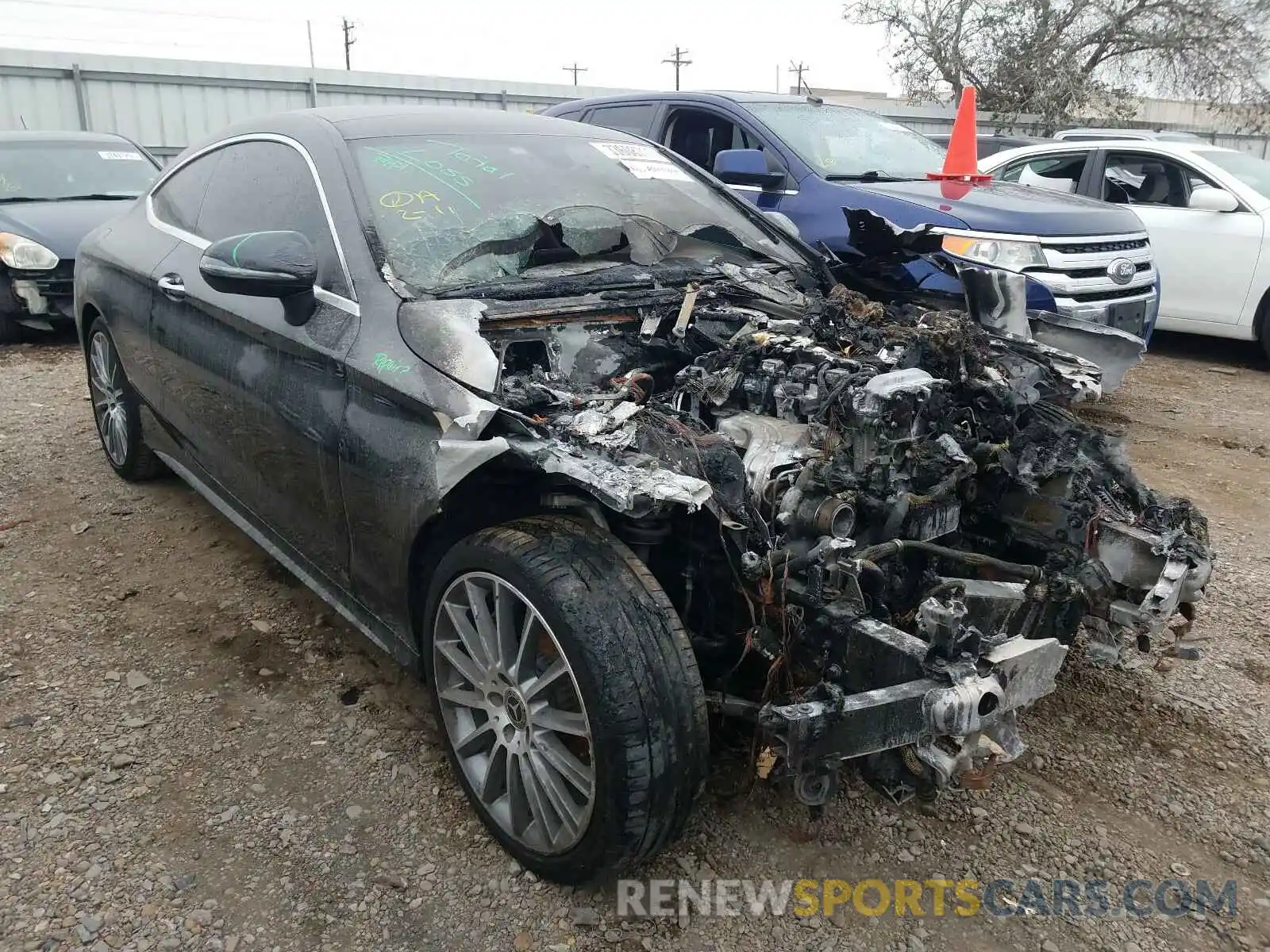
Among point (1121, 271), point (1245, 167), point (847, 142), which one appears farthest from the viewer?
point (1245, 167)

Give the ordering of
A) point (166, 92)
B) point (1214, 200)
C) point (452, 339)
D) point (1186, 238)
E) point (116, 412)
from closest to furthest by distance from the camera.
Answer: point (452, 339) < point (116, 412) < point (1214, 200) < point (1186, 238) < point (166, 92)

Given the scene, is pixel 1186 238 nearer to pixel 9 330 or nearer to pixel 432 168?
pixel 432 168

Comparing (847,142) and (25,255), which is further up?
(847,142)

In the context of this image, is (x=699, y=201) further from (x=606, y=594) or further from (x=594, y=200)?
(x=606, y=594)

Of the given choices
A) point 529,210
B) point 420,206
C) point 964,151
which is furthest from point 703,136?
point 420,206

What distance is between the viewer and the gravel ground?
6.98 feet

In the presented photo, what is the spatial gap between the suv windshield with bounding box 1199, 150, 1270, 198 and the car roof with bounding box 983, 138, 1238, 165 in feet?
0.22

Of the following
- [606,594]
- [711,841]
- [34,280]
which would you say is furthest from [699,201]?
[34,280]

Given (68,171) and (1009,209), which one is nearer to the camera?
(1009,209)

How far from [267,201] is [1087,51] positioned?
781 inches

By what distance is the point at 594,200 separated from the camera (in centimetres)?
324

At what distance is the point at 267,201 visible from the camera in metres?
3.22

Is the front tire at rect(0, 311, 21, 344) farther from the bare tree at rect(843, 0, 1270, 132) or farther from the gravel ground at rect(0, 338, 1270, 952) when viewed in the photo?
the bare tree at rect(843, 0, 1270, 132)

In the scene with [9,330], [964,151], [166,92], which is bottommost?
[9,330]
